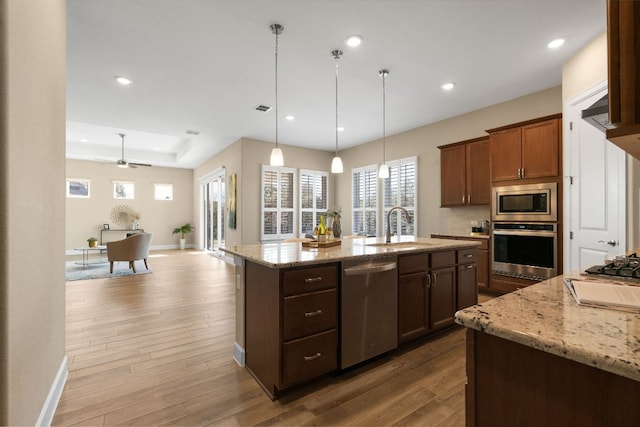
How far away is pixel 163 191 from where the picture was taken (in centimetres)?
1073

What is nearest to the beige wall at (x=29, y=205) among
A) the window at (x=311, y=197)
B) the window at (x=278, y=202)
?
the window at (x=278, y=202)

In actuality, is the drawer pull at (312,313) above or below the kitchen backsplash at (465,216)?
below

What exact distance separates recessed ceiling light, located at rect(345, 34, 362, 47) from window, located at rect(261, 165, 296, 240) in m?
4.19

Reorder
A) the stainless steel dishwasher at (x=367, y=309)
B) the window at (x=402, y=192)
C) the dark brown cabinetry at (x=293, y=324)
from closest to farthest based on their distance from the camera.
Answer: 1. the dark brown cabinetry at (x=293, y=324)
2. the stainless steel dishwasher at (x=367, y=309)
3. the window at (x=402, y=192)

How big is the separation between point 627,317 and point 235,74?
3.96 metres

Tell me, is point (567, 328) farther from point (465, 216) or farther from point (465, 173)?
point (465, 216)

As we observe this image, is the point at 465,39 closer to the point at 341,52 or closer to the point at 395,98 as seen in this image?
the point at 341,52

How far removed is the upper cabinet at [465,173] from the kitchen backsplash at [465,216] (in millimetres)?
300

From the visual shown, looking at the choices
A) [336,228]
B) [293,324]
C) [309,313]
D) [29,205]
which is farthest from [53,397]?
[336,228]

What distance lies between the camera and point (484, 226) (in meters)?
4.57

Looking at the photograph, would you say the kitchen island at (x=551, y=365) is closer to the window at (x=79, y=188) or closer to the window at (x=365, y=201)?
the window at (x=365, y=201)

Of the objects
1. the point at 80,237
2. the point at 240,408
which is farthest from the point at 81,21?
the point at 80,237

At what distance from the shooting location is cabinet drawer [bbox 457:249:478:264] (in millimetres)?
2995

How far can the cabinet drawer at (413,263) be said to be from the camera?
247cm
